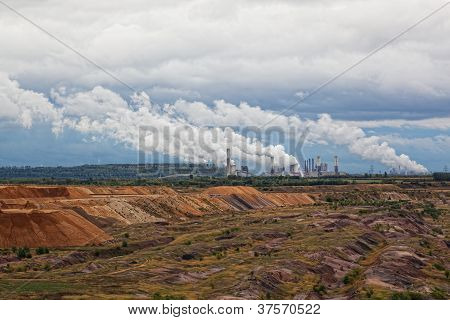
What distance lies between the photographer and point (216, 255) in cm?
10056

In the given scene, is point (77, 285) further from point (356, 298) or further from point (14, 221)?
point (14, 221)

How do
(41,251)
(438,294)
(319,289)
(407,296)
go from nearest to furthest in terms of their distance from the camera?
(407,296), (438,294), (319,289), (41,251)

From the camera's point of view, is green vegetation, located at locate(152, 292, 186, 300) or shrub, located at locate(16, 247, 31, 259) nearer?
green vegetation, located at locate(152, 292, 186, 300)

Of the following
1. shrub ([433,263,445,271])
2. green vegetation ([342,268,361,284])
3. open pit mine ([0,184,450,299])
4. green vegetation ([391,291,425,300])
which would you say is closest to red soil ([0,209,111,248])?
open pit mine ([0,184,450,299])

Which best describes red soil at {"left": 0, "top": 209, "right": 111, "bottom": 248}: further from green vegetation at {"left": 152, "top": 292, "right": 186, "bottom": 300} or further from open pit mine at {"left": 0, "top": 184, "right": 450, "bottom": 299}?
green vegetation at {"left": 152, "top": 292, "right": 186, "bottom": 300}

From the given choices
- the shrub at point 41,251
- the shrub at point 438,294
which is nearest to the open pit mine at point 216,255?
the shrub at point 41,251

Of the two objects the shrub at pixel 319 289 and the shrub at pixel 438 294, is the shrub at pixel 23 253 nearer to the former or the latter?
the shrub at pixel 319 289

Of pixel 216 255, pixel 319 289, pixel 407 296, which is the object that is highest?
pixel 216 255

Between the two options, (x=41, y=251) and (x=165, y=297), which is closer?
(x=165, y=297)

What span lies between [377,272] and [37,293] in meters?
38.2

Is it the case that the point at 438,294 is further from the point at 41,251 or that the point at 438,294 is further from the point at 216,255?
the point at 41,251

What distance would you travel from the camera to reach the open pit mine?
73188 mm

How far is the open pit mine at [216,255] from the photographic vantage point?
7319cm

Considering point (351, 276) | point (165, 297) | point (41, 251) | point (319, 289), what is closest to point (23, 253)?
point (41, 251)
